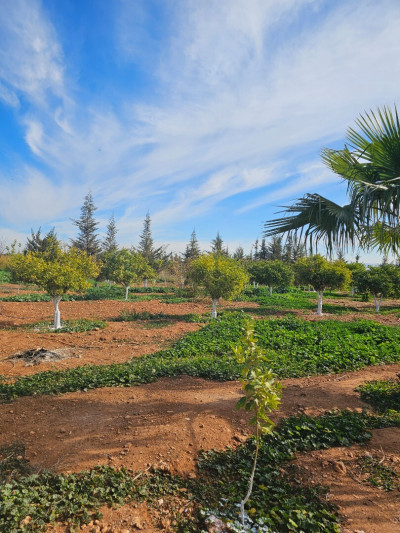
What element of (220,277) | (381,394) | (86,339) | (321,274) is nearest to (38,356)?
(86,339)

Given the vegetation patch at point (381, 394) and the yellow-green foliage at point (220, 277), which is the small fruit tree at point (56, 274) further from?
the vegetation patch at point (381, 394)

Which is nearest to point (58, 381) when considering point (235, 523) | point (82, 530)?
point (82, 530)

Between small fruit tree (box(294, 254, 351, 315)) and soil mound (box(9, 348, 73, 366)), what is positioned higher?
small fruit tree (box(294, 254, 351, 315))

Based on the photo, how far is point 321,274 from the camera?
20.4 m

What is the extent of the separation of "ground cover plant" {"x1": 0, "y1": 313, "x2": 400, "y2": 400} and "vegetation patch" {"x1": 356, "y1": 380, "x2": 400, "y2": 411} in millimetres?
1442

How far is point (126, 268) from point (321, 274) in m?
16.1

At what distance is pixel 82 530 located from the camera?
2736 mm

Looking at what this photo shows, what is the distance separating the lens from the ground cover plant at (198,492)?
2.84 m

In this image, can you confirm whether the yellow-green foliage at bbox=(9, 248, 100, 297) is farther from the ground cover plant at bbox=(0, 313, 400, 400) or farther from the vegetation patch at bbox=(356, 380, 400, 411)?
the vegetation patch at bbox=(356, 380, 400, 411)

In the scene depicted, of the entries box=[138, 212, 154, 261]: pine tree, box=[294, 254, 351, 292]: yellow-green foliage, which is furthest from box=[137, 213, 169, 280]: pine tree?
box=[294, 254, 351, 292]: yellow-green foliage

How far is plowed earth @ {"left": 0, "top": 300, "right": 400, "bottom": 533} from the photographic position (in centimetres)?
312

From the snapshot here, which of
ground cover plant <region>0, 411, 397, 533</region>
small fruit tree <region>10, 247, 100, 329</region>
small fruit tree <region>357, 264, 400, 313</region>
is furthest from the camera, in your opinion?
small fruit tree <region>357, 264, 400, 313</region>

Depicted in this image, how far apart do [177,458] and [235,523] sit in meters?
1.22

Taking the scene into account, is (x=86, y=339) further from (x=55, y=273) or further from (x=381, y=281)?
(x=381, y=281)
